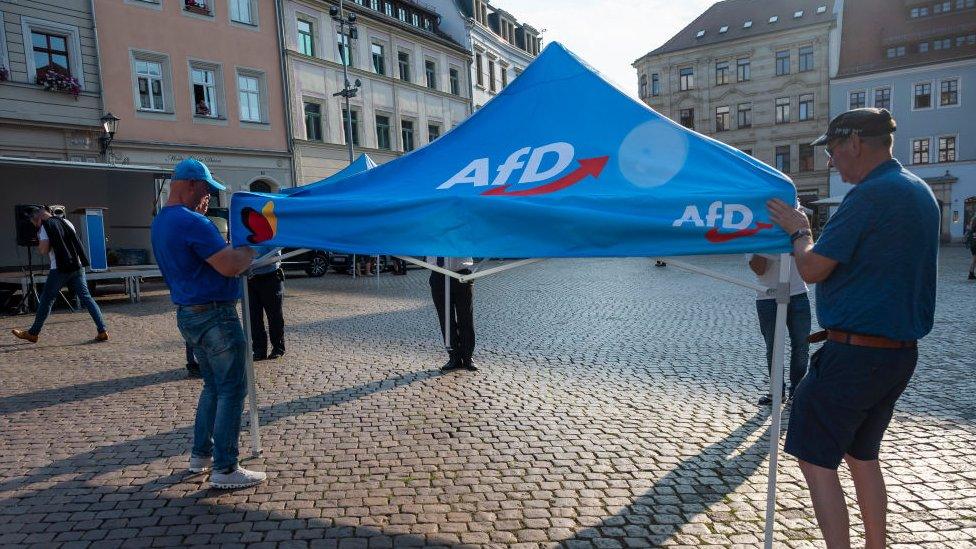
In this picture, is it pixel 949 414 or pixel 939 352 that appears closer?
pixel 949 414

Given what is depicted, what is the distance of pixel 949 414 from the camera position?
5035mm

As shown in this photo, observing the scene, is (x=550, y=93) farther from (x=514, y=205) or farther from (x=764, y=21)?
(x=764, y=21)

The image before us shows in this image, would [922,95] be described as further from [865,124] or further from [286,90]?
[865,124]

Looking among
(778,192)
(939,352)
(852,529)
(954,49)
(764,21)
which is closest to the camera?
(778,192)

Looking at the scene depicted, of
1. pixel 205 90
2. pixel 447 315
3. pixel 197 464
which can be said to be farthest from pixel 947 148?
pixel 197 464

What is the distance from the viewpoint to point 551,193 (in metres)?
3.36

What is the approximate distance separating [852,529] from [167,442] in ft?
15.5

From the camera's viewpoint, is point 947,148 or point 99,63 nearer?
point 99,63

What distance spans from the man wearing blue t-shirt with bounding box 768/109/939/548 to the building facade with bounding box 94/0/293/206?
18983 mm

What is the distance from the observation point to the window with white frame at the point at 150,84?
847 inches

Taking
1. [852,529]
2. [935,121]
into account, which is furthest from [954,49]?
[852,529]

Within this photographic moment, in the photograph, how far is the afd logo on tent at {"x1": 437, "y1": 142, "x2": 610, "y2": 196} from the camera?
3.44 m

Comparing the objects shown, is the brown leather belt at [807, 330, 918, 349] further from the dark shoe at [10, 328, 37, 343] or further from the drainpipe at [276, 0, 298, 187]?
the drainpipe at [276, 0, 298, 187]

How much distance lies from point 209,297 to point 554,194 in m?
2.19
